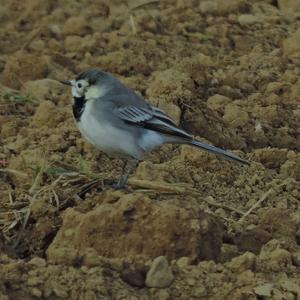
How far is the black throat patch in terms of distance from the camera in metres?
7.29

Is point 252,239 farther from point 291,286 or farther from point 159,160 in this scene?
point 159,160

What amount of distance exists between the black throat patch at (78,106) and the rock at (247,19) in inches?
173

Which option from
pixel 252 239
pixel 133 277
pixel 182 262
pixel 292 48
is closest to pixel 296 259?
pixel 252 239

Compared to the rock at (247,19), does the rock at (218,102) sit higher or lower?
higher

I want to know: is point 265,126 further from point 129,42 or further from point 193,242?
point 193,242

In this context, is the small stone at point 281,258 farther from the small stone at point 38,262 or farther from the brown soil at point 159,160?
the small stone at point 38,262

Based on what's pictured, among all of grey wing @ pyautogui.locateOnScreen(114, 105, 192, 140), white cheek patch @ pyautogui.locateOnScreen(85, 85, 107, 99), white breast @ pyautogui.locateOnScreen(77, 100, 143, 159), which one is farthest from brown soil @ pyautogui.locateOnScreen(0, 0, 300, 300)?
white cheek patch @ pyautogui.locateOnScreen(85, 85, 107, 99)

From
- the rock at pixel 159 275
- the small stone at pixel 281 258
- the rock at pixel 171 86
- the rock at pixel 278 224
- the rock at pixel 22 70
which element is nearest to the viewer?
the rock at pixel 159 275

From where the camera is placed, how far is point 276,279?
6.27 metres

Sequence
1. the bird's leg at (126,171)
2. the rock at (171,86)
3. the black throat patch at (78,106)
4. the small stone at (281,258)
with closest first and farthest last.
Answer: the small stone at (281,258) → the bird's leg at (126,171) → the black throat patch at (78,106) → the rock at (171,86)

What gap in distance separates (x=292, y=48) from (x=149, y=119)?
366cm

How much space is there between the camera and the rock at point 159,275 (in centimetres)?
598

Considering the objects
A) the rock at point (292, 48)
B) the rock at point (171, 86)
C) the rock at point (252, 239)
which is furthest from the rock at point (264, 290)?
the rock at point (292, 48)

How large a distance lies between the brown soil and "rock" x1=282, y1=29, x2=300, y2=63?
0.14 feet
